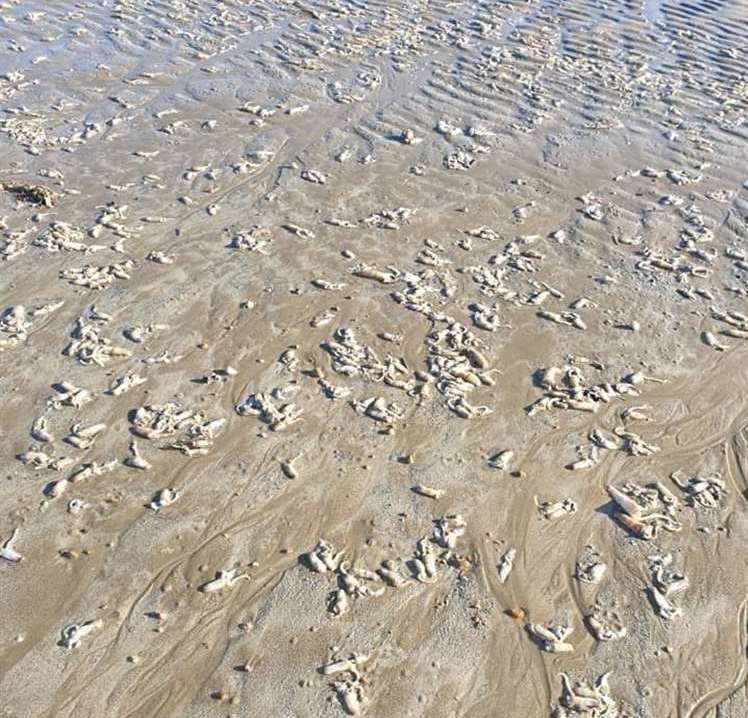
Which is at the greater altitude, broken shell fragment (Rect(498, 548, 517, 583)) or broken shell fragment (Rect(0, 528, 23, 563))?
broken shell fragment (Rect(498, 548, 517, 583))

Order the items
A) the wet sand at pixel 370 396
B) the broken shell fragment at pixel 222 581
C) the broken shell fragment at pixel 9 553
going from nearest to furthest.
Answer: the wet sand at pixel 370 396
the broken shell fragment at pixel 222 581
the broken shell fragment at pixel 9 553

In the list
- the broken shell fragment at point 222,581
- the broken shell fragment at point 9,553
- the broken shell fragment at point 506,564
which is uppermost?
the broken shell fragment at point 506,564

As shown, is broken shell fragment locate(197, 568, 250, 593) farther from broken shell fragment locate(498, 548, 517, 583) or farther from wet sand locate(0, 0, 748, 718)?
broken shell fragment locate(498, 548, 517, 583)

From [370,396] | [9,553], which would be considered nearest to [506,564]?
[370,396]

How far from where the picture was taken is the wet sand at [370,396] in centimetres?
656

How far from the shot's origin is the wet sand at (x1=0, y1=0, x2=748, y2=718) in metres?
6.56

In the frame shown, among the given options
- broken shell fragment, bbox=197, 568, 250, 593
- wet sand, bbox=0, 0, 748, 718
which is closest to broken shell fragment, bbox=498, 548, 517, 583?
wet sand, bbox=0, 0, 748, 718

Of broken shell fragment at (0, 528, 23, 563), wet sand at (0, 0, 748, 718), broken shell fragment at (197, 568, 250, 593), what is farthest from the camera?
broken shell fragment at (0, 528, 23, 563)

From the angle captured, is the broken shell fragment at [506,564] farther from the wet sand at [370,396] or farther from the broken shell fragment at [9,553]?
the broken shell fragment at [9,553]

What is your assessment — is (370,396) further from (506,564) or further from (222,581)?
(222,581)

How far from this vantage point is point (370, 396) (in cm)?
916

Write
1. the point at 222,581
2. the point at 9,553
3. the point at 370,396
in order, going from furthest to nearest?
the point at 370,396, the point at 9,553, the point at 222,581

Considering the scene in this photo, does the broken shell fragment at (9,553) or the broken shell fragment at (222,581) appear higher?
the broken shell fragment at (222,581)

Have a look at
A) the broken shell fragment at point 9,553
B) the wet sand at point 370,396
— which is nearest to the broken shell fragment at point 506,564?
the wet sand at point 370,396
